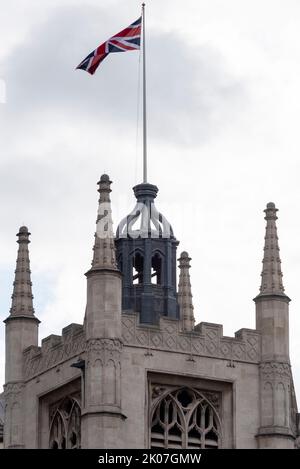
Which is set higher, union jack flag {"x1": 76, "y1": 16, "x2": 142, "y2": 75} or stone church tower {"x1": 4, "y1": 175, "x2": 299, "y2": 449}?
union jack flag {"x1": 76, "y1": 16, "x2": 142, "y2": 75}

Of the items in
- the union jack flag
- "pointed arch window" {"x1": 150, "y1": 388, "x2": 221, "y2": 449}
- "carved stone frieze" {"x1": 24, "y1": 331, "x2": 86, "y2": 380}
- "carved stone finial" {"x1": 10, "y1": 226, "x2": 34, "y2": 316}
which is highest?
the union jack flag

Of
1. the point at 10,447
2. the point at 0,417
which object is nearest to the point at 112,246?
the point at 10,447

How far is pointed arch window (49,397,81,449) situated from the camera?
102m

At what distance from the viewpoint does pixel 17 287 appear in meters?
107

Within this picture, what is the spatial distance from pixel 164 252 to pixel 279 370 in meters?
6.69

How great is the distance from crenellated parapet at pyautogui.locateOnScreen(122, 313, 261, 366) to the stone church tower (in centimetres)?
4

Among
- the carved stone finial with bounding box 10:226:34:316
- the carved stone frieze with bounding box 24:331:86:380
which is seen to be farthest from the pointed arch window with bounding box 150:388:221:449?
the carved stone finial with bounding box 10:226:34:316

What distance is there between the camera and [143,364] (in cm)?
10125

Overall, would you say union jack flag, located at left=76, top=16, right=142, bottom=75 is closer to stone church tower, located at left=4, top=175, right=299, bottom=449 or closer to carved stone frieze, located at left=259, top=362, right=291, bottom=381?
stone church tower, located at left=4, top=175, right=299, bottom=449

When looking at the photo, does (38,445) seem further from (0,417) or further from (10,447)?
(0,417)

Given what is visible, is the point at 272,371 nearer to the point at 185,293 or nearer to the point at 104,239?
the point at 104,239

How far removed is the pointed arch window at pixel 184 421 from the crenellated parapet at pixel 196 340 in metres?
1.71
